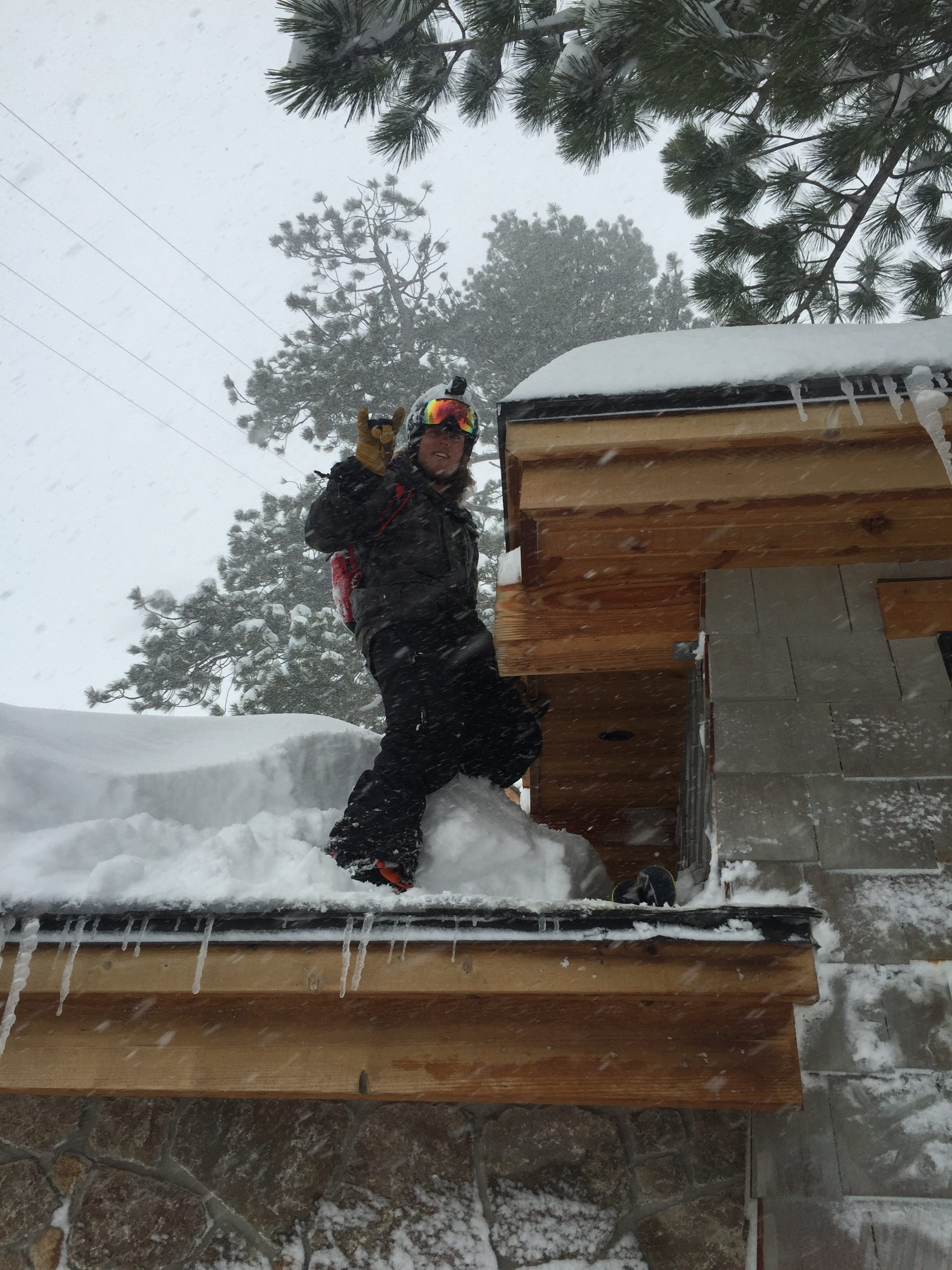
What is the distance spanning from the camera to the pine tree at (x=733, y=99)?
3107mm

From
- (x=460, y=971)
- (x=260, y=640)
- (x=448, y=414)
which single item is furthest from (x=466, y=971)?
(x=260, y=640)

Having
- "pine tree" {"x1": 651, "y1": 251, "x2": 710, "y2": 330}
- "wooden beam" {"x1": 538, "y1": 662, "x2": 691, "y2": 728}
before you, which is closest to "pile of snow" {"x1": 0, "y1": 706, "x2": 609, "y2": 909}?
"wooden beam" {"x1": 538, "y1": 662, "x2": 691, "y2": 728}

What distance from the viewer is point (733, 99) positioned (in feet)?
10.8

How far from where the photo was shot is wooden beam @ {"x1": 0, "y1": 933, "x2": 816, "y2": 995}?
2.10 m

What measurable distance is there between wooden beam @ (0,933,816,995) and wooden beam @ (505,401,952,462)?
138 centimetres

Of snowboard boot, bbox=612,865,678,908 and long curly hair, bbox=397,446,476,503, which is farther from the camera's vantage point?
long curly hair, bbox=397,446,476,503

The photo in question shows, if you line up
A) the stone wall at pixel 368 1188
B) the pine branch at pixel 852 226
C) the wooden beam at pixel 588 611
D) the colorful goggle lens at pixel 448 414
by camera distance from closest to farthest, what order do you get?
the stone wall at pixel 368 1188, the wooden beam at pixel 588 611, the colorful goggle lens at pixel 448 414, the pine branch at pixel 852 226

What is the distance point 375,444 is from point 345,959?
191 centimetres

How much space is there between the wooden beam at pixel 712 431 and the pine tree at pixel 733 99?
5.18 feet

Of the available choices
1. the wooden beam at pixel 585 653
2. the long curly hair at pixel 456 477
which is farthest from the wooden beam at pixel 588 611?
the long curly hair at pixel 456 477

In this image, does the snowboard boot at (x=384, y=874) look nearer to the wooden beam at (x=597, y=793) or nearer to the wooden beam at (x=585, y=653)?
the wooden beam at (x=585, y=653)

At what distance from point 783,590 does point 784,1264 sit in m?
1.96

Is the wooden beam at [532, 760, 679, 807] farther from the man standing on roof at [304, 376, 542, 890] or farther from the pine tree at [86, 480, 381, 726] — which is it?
the pine tree at [86, 480, 381, 726]

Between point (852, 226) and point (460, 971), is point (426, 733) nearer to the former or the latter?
point (460, 971)
